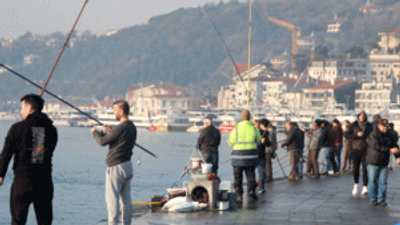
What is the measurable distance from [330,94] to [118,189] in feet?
487

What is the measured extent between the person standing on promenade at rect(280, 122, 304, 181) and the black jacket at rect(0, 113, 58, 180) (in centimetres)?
985

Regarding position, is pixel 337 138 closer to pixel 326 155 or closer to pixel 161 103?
pixel 326 155

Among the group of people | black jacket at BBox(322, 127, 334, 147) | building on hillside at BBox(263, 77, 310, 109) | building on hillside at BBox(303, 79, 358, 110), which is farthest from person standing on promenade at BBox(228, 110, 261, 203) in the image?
building on hillside at BBox(263, 77, 310, 109)

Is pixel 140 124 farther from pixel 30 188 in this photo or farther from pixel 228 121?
pixel 30 188

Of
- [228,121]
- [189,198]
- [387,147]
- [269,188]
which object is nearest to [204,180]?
[189,198]

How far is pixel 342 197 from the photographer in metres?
13.3

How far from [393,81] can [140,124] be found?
51999mm

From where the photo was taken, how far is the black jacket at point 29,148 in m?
7.05

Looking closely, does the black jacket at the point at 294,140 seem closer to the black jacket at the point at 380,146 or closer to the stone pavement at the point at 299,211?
the stone pavement at the point at 299,211

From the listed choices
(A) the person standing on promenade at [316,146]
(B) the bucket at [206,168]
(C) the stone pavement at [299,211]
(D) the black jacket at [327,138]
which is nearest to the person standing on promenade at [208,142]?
(C) the stone pavement at [299,211]

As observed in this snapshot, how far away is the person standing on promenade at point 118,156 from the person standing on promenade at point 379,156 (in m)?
4.71

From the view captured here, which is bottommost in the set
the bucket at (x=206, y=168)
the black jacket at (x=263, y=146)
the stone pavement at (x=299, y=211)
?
the stone pavement at (x=299, y=211)

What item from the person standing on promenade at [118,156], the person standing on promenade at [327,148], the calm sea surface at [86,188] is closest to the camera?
the person standing on promenade at [118,156]

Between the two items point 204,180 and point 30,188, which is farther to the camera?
point 204,180
